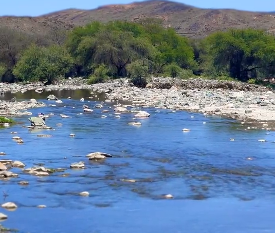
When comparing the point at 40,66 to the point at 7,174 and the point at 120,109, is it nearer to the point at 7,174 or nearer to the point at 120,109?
the point at 120,109

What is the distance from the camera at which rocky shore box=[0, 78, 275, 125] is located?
29303mm

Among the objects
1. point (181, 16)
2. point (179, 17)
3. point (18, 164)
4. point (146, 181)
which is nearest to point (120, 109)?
point (18, 164)

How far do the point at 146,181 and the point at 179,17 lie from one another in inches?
4887

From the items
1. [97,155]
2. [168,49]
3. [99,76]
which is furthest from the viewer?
[168,49]

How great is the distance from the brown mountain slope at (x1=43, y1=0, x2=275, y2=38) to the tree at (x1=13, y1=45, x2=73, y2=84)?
65.4 m

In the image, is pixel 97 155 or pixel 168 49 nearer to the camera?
pixel 97 155

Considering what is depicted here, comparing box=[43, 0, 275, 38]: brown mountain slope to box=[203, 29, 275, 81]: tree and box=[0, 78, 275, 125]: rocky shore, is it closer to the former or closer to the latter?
box=[203, 29, 275, 81]: tree

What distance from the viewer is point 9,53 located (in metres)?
62.8

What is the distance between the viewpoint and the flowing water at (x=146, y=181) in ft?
38.0

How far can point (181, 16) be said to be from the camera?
450 feet

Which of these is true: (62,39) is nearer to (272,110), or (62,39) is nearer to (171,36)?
(171,36)

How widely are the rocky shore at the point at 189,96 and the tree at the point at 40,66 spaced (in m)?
1.08

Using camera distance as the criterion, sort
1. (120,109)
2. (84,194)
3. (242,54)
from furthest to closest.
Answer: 1. (242,54)
2. (120,109)
3. (84,194)

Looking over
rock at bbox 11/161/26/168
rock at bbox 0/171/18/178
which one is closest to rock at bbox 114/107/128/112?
rock at bbox 11/161/26/168
